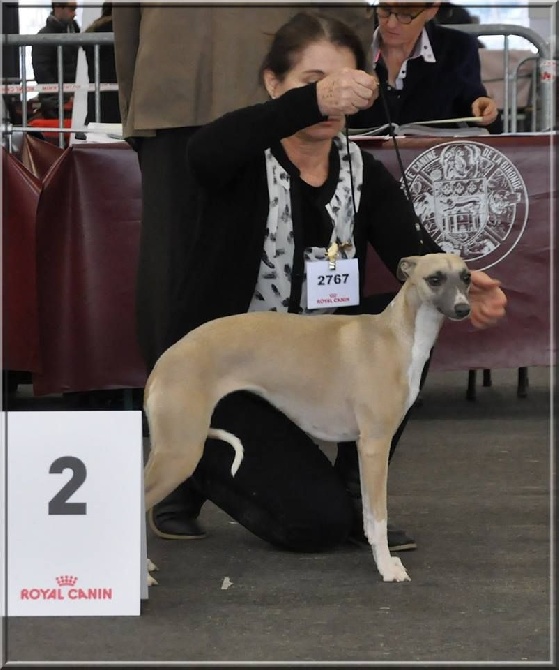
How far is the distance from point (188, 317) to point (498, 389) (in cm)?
250

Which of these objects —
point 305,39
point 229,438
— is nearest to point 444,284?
point 229,438

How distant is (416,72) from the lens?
437 centimetres

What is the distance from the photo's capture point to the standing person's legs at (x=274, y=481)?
257cm

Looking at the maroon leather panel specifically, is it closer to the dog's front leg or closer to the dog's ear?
the dog's ear

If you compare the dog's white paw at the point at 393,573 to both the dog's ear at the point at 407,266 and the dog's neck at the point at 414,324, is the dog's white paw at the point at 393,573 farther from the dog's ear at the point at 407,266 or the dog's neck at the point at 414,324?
the dog's ear at the point at 407,266

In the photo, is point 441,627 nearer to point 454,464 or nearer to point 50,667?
point 50,667

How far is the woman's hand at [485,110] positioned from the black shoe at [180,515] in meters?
2.05

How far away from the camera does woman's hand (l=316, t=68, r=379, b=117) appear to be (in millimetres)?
2215

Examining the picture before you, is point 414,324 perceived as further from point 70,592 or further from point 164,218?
point 164,218

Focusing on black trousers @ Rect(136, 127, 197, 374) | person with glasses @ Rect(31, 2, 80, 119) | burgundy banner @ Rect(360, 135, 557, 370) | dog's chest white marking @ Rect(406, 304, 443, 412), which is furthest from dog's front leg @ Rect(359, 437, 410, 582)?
person with glasses @ Rect(31, 2, 80, 119)

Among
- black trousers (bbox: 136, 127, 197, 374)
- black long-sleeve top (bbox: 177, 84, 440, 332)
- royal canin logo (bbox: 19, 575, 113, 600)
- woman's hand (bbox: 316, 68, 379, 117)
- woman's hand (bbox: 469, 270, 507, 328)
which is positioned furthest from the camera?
black trousers (bbox: 136, 127, 197, 374)

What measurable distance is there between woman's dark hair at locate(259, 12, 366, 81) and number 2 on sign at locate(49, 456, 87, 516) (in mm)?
997

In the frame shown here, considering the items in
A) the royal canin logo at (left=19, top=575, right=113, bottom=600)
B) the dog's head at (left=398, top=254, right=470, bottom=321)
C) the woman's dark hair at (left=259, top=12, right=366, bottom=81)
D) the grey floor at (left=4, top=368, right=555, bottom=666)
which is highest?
the woman's dark hair at (left=259, top=12, right=366, bottom=81)

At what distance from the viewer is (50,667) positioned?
190 centimetres
